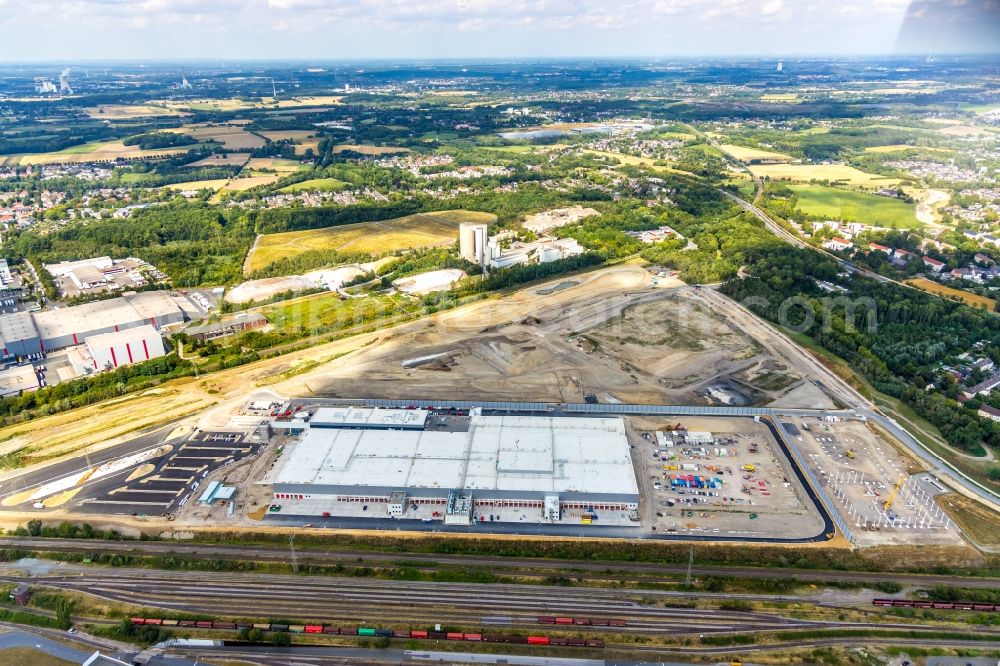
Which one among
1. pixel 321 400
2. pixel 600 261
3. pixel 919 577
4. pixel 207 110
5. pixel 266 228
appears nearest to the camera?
pixel 919 577

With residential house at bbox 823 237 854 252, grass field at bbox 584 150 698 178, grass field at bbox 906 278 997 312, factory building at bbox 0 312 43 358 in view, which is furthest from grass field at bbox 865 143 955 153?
factory building at bbox 0 312 43 358

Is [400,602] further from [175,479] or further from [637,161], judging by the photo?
[637,161]

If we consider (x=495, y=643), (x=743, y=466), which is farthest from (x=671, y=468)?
(x=495, y=643)

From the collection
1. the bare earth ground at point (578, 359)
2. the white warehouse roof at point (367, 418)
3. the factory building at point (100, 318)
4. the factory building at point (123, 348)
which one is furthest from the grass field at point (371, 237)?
the white warehouse roof at point (367, 418)

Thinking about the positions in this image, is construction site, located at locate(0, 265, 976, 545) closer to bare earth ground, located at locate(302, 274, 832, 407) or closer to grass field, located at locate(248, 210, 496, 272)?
bare earth ground, located at locate(302, 274, 832, 407)

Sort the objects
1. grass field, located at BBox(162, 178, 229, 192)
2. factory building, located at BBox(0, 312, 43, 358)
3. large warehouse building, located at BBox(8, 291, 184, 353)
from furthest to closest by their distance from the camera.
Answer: grass field, located at BBox(162, 178, 229, 192)
large warehouse building, located at BBox(8, 291, 184, 353)
factory building, located at BBox(0, 312, 43, 358)

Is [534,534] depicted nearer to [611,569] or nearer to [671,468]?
[611,569]
